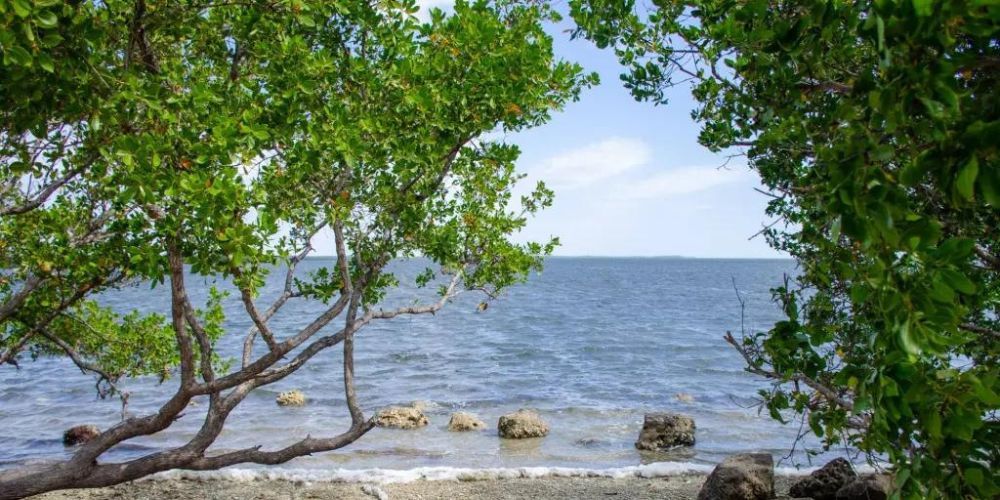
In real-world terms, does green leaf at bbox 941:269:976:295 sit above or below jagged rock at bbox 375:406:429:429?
above

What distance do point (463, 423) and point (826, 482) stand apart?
34.2ft

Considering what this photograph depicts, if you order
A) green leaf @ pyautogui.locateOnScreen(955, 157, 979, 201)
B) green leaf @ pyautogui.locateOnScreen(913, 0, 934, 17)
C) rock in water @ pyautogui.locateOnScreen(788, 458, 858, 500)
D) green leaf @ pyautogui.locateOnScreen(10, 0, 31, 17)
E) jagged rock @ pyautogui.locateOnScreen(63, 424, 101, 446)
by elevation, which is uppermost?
green leaf @ pyautogui.locateOnScreen(10, 0, 31, 17)

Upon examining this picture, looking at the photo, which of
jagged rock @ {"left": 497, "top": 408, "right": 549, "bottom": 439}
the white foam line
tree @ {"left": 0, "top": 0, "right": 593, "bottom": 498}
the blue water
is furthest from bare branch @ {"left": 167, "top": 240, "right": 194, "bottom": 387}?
jagged rock @ {"left": 497, "top": 408, "right": 549, "bottom": 439}

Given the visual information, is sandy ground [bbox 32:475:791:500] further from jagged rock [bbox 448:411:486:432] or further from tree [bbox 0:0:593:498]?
jagged rock [bbox 448:411:486:432]

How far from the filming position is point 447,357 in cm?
3369

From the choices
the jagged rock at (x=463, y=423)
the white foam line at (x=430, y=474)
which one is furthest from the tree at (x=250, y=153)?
the jagged rock at (x=463, y=423)

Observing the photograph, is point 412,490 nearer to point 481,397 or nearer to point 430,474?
point 430,474

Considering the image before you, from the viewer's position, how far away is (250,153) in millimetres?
6281

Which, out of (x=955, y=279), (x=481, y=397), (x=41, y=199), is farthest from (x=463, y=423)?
(x=955, y=279)

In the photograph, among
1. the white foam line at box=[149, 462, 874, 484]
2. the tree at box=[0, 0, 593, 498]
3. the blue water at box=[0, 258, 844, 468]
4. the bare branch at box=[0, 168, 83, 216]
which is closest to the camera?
the tree at box=[0, 0, 593, 498]

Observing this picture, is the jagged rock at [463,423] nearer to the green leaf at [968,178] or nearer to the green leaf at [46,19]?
the green leaf at [46,19]

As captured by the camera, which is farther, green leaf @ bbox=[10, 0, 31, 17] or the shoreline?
the shoreline

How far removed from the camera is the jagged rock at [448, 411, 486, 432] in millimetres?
19892

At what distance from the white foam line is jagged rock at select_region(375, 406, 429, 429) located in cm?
543
